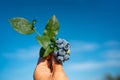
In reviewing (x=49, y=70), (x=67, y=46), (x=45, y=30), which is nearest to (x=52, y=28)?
→ (x=45, y=30)

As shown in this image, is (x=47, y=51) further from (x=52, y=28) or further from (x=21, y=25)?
(x=21, y=25)

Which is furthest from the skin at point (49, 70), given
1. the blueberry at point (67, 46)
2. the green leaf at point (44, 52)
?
the blueberry at point (67, 46)

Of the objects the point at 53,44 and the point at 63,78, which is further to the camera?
the point at 53,44

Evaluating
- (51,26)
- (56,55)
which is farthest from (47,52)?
(51,26)

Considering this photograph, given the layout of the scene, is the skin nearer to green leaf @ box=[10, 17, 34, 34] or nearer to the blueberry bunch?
the blueberry bunch

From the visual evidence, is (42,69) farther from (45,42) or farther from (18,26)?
(18,26)

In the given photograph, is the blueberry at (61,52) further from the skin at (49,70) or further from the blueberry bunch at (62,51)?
the skin at (49,70)
